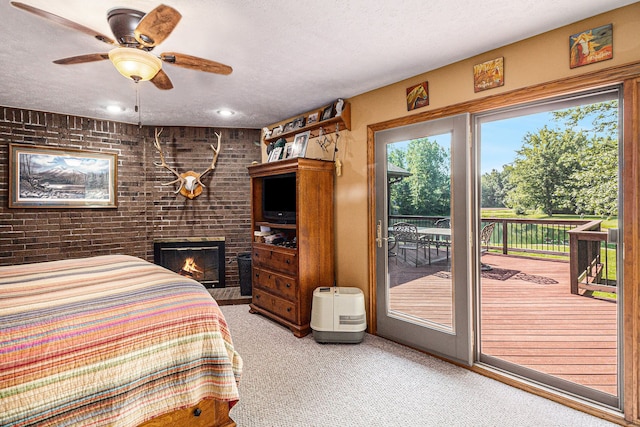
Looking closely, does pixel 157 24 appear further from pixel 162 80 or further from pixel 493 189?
pixel 493 189

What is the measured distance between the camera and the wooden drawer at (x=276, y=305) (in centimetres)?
343

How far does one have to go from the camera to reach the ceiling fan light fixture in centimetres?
185

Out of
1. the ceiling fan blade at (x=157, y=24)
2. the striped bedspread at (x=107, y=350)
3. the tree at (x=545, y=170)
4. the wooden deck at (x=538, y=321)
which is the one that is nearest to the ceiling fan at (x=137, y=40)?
the ceiling fan blade at (x=157, y=24)

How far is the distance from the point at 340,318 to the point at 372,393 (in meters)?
0.86

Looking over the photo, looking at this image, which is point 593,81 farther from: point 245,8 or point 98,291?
point 98,291

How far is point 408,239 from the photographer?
312 cm

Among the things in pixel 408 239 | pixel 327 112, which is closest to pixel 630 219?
pixel 408 239

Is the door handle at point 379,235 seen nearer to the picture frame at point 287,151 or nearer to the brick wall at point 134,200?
the picture frame at point 287,151

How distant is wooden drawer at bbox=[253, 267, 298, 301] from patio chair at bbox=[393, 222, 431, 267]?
44.5 inches

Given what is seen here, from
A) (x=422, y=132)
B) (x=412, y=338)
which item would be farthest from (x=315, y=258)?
(x=422, y=132)

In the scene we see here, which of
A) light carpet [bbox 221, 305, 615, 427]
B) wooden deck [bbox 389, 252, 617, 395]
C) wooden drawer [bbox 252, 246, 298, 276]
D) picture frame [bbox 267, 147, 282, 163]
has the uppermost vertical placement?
picture frame [bbox 267, 147, 282, 163]

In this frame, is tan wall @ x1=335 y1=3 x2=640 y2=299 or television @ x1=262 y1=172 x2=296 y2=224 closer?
tan wall @ x1=335 y1=3 x2=640 y2=299

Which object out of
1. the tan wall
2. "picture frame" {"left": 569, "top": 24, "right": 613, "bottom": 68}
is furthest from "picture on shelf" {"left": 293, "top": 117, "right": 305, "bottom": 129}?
"picture frame" {"left": 569, "top": 24, "right": 613, "bottom": 68}

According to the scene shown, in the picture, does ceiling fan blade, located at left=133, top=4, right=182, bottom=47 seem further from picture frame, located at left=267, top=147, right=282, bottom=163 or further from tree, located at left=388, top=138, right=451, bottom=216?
picture frame, located at left=267, top=147, right=282, bottom=163
